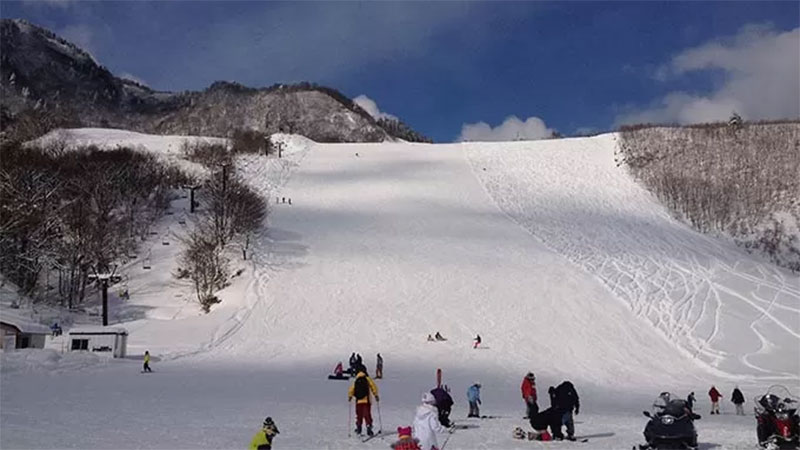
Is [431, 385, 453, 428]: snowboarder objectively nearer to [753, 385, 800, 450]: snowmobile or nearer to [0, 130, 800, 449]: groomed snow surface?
[0, 130, 800, 449]: groomed snow surface

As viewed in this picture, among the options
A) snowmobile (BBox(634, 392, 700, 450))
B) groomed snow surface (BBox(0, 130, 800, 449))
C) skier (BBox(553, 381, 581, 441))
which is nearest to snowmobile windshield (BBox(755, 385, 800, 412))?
snowmobile (BBox(634, 392, 700, 450))

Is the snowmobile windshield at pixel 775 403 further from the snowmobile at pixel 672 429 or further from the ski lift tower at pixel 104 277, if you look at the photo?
the ski lift tower at pixel 104 277

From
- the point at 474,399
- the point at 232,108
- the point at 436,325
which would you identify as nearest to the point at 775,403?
the point at 474,399

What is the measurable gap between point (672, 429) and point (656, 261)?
2980cm

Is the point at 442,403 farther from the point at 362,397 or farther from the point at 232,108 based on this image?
the point at 232,108

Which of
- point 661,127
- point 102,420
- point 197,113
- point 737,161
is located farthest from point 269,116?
point 102,420

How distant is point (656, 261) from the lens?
124 feet

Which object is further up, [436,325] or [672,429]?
[436,325]

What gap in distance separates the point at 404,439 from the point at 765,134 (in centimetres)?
6568

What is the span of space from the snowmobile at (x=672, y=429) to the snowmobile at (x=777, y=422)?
90 centimetres

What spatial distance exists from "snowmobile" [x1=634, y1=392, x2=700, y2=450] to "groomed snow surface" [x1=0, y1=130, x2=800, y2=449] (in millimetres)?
1078

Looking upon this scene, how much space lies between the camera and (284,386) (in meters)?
19.8

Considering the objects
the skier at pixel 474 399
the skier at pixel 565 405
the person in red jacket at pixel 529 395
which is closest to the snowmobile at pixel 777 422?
the skier at pixel 565 405

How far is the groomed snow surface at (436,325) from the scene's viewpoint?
13406 mm
